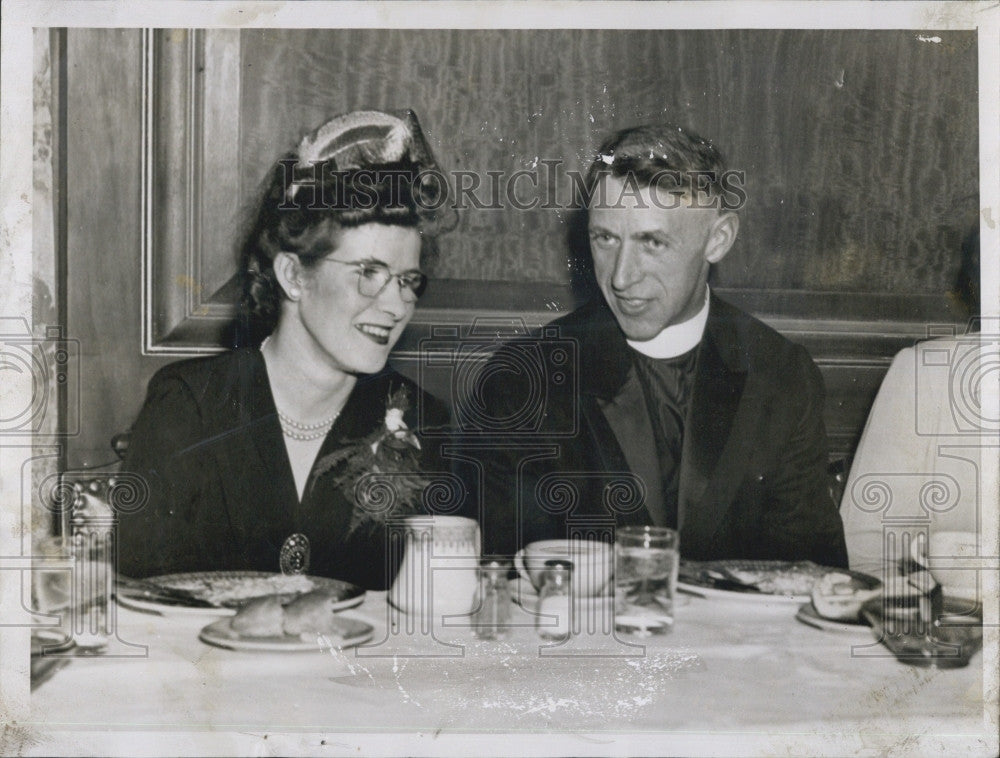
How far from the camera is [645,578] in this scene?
4.43 ft

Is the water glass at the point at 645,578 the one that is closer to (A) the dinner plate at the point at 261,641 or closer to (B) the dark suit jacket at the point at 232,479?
(B) the dark suit jacket at the point at 232,479

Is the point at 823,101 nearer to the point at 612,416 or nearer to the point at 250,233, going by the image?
the point at 612,416

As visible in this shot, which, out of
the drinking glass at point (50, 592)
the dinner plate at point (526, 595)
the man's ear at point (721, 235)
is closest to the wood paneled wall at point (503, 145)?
the man's ear at point (721, 235)

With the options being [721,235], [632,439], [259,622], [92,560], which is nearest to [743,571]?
[632,439]

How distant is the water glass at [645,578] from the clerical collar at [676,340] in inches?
10.8

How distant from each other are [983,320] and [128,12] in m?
1.43

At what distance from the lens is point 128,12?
138 centimetres

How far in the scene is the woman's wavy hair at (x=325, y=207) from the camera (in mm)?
1349

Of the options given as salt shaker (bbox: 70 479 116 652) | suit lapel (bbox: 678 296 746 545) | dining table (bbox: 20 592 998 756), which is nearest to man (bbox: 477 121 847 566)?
suit lapel (bbox: 678 296 746 545)

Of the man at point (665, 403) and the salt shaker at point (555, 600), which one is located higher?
the man at point (665, 403)

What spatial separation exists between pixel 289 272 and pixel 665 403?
62 centimetres

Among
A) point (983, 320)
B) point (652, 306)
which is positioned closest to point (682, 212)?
point (652, 306)

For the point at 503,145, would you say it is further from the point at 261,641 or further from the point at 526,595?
the point at 261,641

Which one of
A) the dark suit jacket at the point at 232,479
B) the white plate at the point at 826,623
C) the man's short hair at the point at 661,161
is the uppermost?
the man's short hair at the point at 661,161
